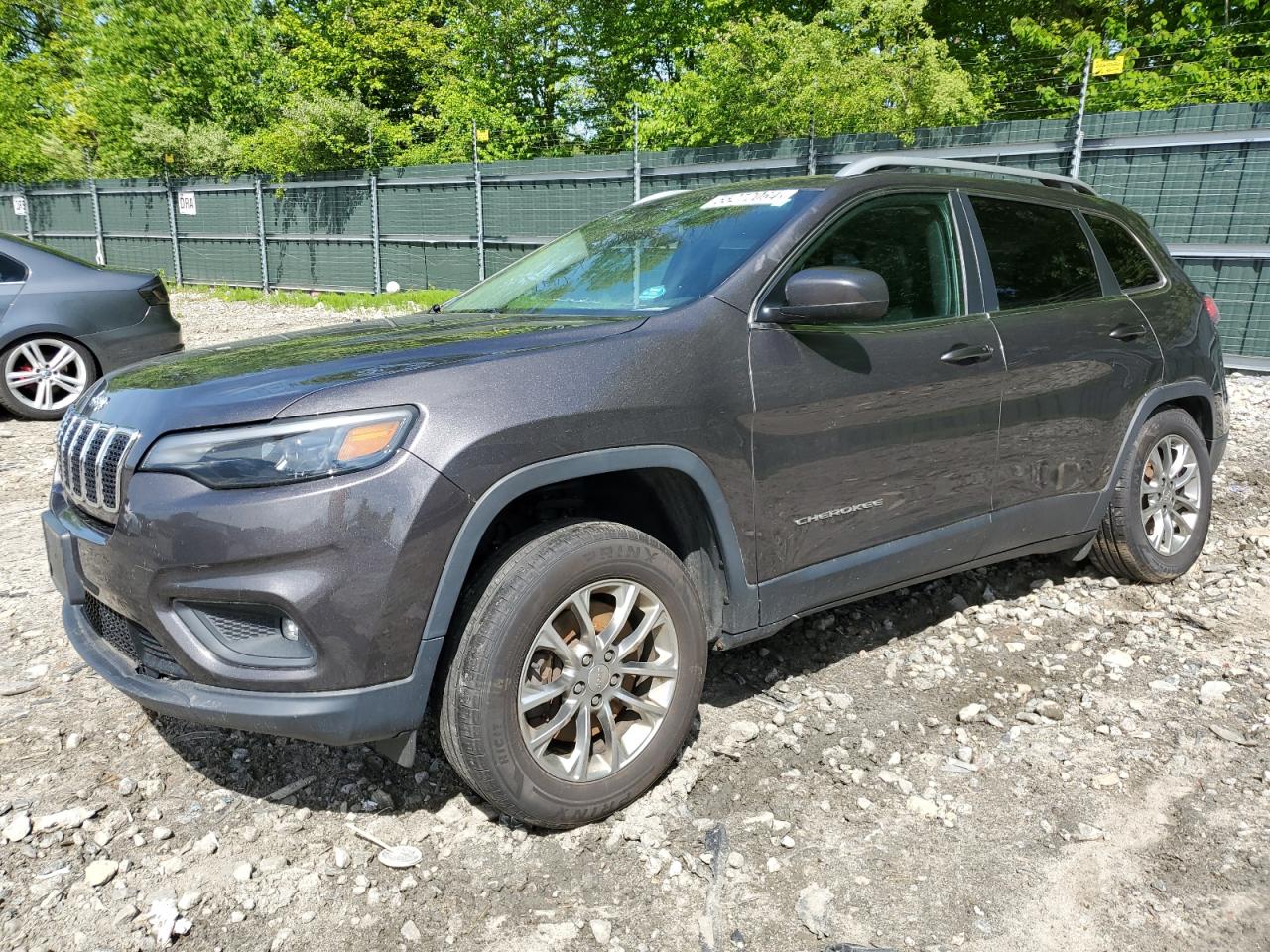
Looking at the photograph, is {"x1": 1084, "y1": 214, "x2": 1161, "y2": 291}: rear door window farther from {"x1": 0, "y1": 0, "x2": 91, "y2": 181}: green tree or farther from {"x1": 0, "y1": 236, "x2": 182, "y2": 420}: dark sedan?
{"x1": 0, "y1": 0, "x2": 91, "y2": 181}: green tree

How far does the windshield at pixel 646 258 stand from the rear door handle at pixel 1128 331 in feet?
5.14

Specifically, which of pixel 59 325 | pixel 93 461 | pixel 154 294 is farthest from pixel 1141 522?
pixel 59 325

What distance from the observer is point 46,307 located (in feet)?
24.5

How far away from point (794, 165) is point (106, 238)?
61.7 feet

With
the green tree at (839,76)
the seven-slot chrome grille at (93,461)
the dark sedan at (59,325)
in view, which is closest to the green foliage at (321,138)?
the green tree at (839,76)

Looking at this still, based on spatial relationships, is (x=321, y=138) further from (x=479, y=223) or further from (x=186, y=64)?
(x=186, y=64)

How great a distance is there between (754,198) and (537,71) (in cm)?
2351

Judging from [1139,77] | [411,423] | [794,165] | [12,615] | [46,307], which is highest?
[1139,77]

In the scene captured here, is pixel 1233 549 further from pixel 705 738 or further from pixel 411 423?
pixel 411 423

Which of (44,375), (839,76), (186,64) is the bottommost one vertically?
(44,375)

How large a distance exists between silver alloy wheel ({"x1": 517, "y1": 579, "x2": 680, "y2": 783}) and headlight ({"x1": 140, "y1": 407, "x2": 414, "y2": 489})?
2.02 feet

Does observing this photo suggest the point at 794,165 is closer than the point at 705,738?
No

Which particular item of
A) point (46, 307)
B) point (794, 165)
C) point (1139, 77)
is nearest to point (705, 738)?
point (46, 307)

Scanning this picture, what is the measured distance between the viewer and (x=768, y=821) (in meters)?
2.74
